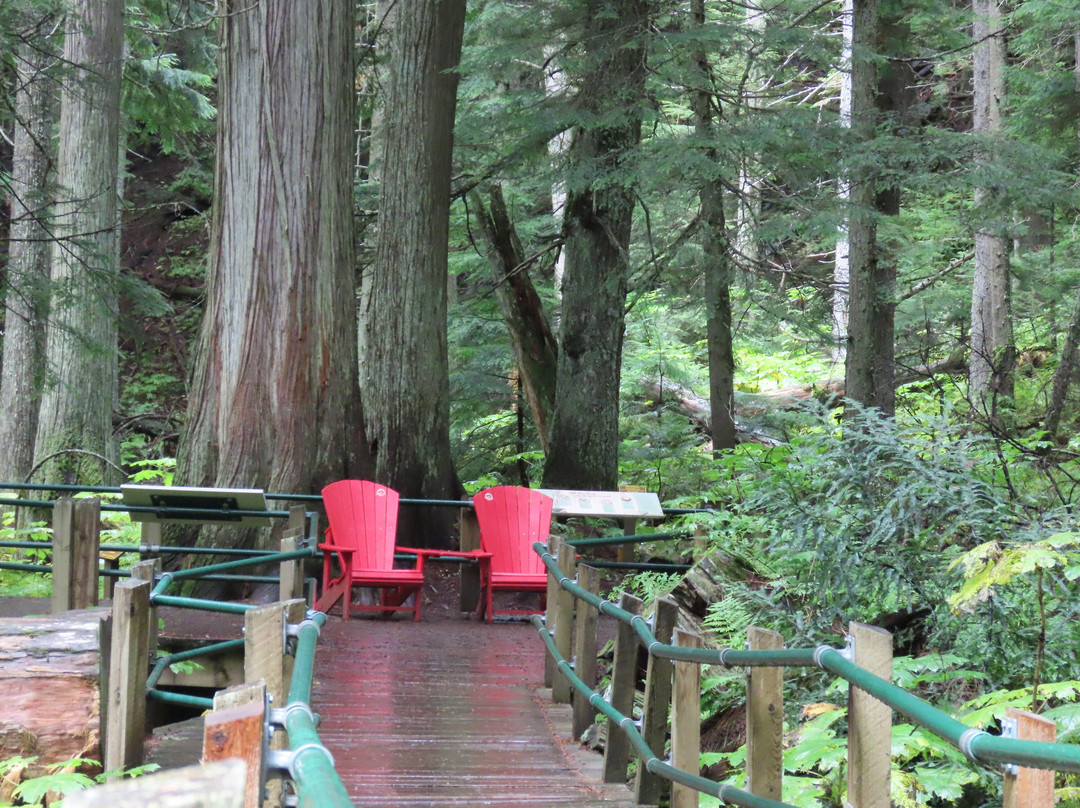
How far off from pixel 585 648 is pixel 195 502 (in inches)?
131

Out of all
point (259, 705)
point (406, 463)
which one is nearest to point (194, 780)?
point (259, 705)

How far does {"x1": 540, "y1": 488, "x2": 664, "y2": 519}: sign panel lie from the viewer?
8398 millimetres

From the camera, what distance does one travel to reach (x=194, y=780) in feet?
3.31

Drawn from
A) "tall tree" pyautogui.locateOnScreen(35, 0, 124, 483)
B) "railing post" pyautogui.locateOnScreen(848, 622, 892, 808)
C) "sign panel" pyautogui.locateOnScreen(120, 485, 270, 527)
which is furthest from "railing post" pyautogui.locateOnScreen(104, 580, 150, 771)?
"tall tree" pyautogui.locateOnScreen(35, 0, 124, 483)

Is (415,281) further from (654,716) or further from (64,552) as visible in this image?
(654,716)

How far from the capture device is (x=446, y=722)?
5371mm

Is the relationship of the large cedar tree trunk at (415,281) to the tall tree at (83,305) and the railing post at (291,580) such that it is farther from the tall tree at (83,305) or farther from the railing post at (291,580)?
the tall tree at (83,305)

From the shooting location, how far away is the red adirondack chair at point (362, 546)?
25.0ft

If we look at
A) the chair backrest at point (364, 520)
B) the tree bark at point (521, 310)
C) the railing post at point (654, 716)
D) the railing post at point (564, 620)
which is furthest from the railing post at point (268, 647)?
the tree bark at point (521, 310)

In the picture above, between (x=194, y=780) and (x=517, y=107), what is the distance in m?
8.65

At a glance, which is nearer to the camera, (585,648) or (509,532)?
(585,648)

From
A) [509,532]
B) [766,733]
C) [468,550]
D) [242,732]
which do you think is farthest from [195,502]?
[242,732]

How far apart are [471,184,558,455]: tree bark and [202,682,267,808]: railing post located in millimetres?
9213

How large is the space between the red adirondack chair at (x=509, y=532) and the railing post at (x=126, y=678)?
3.88 metres
